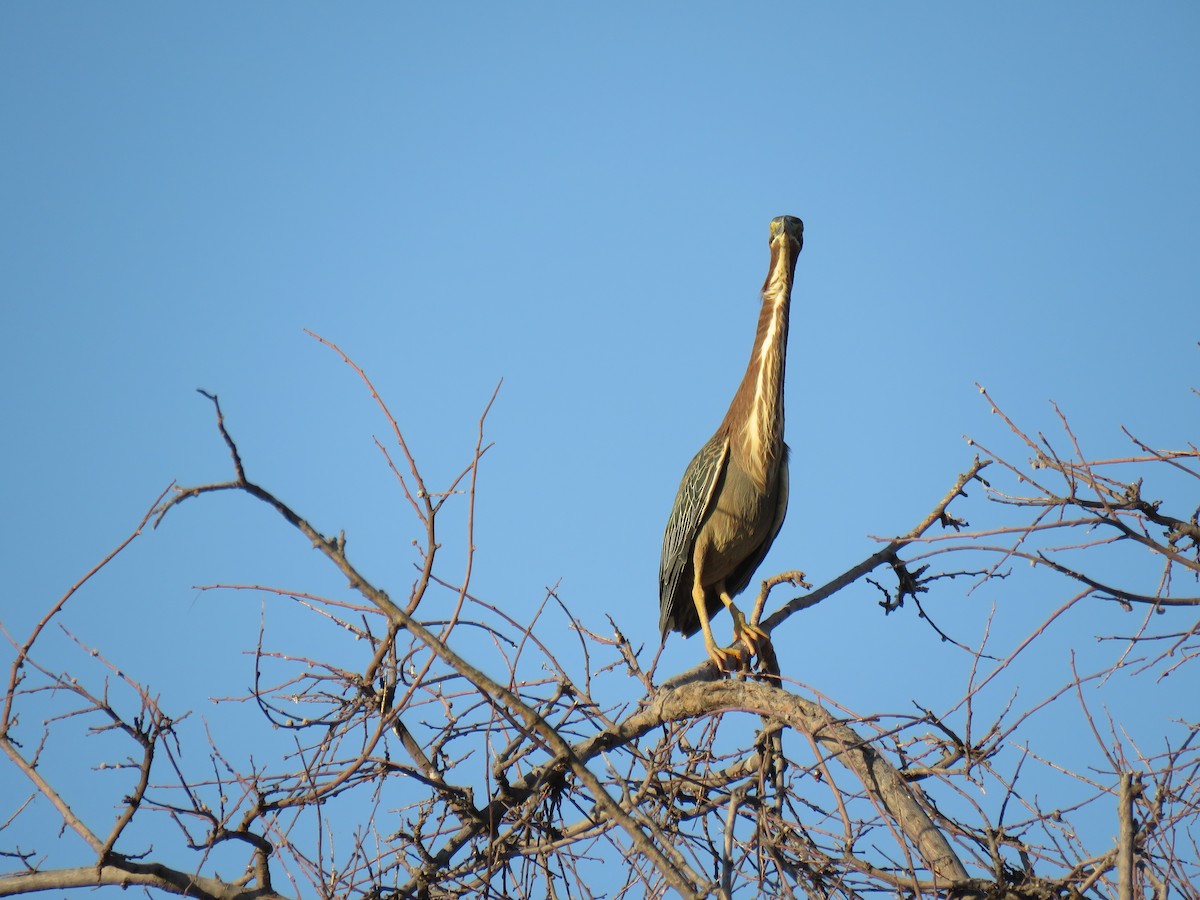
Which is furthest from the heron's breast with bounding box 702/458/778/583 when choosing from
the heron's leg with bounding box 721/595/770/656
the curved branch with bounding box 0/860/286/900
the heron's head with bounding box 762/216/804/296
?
the curved branch with bounding box 0/860/286/900

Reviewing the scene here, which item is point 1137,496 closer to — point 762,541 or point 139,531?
point 139,531

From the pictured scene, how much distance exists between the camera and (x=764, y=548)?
5910 mm

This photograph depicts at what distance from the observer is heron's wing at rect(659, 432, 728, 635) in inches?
222

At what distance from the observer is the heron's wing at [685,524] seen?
564cm

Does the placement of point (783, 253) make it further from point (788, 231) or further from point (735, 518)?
point (735, 518)

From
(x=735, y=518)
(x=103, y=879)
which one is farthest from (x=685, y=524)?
(x=103, y=879)

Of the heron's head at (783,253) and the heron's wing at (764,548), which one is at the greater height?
the heron's head at (783,253)

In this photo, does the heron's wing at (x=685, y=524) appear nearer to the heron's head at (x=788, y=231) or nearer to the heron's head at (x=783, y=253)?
the heron's head at (x=783, y=253)

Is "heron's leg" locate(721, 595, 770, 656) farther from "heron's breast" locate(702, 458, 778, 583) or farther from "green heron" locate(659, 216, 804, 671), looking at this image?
"heron's breast" locate(702, 458, 778, 583)

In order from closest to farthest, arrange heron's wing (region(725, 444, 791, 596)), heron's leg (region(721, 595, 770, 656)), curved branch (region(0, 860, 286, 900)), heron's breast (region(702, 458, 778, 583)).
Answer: curved branch (region(0, 860, 286, 900)), heron's leg (region(721, 595, 770, 656)), heron's breast (region(702, 458, 778, 583)), heron's wing (region(725, 444, 791, 596))

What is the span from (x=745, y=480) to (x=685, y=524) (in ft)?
1.27

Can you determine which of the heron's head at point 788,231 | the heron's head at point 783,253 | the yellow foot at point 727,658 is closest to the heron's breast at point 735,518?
the yellow foot at point 727,658

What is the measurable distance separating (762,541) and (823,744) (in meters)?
2.68

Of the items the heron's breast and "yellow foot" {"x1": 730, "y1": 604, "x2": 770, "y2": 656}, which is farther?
the heron's breast
